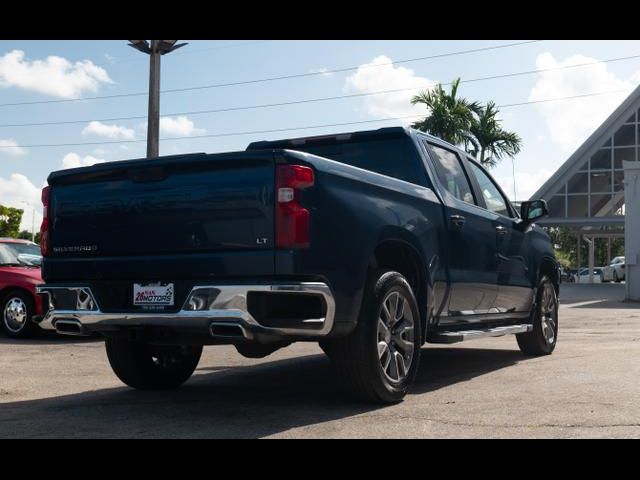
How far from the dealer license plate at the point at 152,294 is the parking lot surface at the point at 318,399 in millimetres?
748

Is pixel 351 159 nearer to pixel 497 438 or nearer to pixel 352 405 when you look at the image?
pixel 352 405

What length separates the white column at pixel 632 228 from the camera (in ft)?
86.7

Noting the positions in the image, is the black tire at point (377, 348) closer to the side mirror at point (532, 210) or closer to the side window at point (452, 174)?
the side window at point (452, 174)

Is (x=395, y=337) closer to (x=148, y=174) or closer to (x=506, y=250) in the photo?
(x=148, y=174)

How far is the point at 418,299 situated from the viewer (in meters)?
6.45

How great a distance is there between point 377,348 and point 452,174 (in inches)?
93.7

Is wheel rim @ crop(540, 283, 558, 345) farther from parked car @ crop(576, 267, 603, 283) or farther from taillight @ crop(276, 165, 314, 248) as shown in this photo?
parked car @ crop(576, 267, 603, 283)

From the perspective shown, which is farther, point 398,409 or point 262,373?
point 262,373

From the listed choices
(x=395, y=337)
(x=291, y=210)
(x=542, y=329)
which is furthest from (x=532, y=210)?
(x=291, y=210)

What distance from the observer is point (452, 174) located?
24.6 ft
